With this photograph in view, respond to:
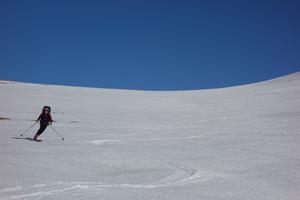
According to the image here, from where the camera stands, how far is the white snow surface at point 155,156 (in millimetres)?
8477

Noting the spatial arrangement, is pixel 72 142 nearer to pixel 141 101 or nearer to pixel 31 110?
pixel 31 110

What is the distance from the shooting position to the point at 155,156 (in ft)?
40.2

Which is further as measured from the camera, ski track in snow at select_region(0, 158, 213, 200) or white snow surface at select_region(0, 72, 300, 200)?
white snow surface at select_region(0, 72, 300, 200)

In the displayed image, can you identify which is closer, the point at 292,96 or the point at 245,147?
the point at 245,147

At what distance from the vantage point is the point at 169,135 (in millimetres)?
17312

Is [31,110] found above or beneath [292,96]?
beneath

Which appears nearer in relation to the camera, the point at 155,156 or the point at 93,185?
the point at 93,185

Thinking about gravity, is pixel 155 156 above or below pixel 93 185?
above

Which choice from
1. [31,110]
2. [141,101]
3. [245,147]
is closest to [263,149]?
[245,147]

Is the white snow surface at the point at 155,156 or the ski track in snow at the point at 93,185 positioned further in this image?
the white snow surface at the point at 155,156

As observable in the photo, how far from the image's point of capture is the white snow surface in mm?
8477

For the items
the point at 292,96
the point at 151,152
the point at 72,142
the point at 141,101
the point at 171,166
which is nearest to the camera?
the point at 171,166

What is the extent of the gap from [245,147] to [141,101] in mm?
21280

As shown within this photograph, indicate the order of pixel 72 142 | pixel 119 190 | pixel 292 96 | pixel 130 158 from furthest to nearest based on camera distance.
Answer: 1. pixel 292 96
2. pixel 72 142
3. pixel 130 158
4. pixel 119 190
